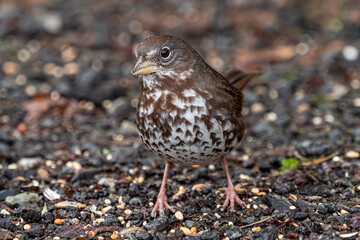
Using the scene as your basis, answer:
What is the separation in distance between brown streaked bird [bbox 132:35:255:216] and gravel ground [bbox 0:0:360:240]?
2.08ft

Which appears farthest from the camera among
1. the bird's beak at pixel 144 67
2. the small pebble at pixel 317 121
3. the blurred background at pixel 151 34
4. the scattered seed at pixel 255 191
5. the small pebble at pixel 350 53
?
the small pebble at pixel 350 53

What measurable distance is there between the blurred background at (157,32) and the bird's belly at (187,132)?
1.92 meters

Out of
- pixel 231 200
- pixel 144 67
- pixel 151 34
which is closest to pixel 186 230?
pixel 231 200

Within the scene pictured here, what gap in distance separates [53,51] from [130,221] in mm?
4880

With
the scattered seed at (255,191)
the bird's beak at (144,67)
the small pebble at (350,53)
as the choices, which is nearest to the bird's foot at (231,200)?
the scattered seed at (255,191)

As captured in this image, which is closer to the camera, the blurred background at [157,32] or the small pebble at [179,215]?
the small pebble at [179,215]

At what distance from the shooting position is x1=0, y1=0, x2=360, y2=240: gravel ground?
4719mm

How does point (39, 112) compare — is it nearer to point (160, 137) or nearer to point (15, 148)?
point (15, 148)

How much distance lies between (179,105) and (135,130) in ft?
7.97

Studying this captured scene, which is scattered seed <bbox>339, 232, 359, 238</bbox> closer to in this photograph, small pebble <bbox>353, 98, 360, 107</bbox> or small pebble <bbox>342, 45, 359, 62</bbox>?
small pebble <bbox>353, 98, 360, 107</bbox>

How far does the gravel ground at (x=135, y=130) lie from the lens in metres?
4.72

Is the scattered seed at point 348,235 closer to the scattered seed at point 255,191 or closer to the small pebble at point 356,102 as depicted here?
the scattered seed at point 255,191

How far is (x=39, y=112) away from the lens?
23.7 feet

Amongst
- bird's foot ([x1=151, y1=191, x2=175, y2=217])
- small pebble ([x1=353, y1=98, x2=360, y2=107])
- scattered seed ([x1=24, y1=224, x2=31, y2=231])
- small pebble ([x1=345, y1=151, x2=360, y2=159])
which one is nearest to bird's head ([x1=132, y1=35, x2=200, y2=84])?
bird's foot ([x1=151, y1=191, x2=175, y2=217])
